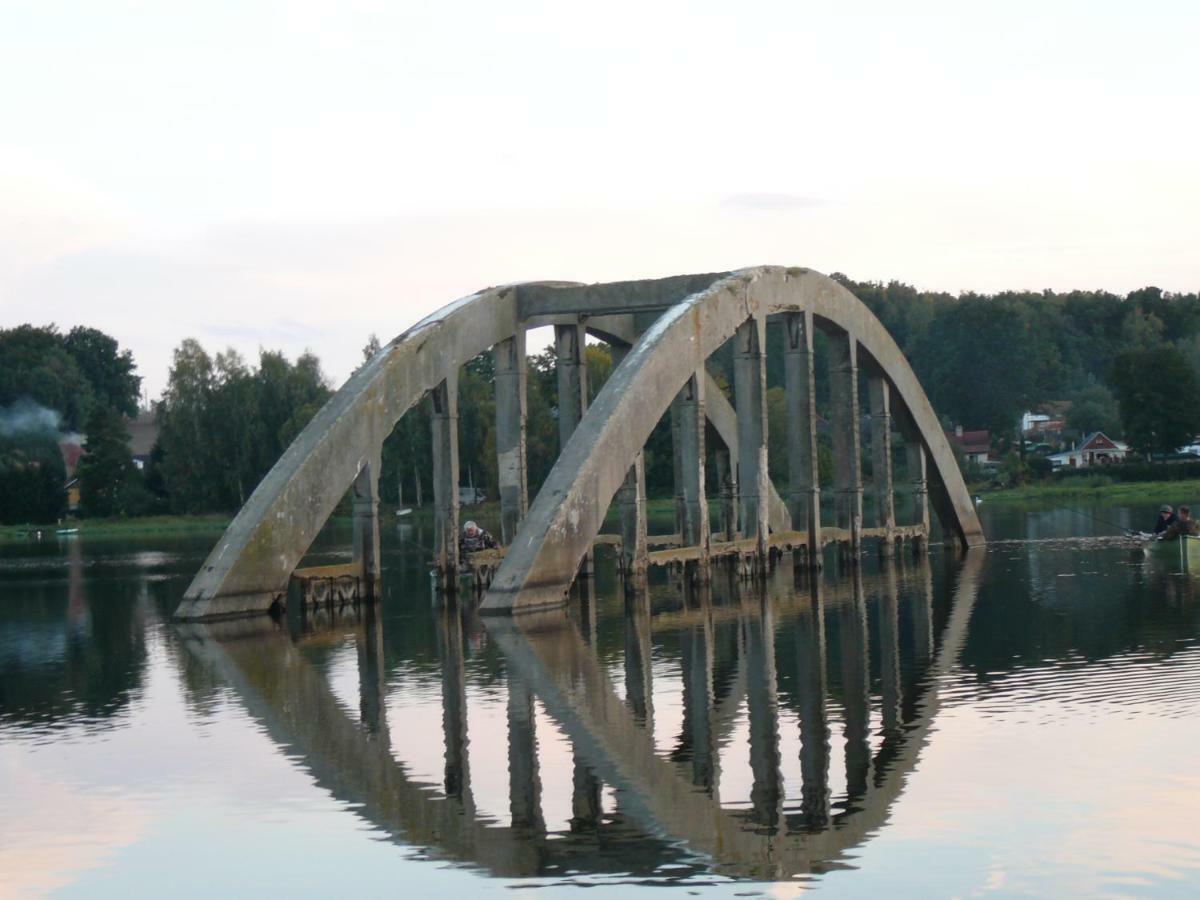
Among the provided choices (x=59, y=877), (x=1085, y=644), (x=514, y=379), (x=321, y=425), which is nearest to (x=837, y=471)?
(x=514, y=379)

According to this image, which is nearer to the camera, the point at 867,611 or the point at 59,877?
the point at 59,877

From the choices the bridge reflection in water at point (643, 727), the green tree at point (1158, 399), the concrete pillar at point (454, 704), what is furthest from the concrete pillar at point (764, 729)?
the green tree at point (1158, 399)

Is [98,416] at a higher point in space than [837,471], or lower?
higher

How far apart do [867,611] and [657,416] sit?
510 centimetres

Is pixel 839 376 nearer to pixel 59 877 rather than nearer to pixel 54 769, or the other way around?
pixel 54 769

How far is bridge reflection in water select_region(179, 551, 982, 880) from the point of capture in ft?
41.4

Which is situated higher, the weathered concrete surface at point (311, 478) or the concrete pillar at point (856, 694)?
the weathered concrete surface at point (311, 478)

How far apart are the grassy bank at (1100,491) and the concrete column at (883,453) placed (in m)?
40.8

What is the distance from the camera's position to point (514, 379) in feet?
119

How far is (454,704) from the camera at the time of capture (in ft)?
64.1

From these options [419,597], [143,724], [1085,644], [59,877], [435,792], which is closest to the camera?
[59,877]

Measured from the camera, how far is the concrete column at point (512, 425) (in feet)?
119

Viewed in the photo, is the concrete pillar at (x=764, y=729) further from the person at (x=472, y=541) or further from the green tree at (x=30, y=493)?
the green tree at (x=30, y=493)

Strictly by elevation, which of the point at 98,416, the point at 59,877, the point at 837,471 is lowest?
the point at 59,877
